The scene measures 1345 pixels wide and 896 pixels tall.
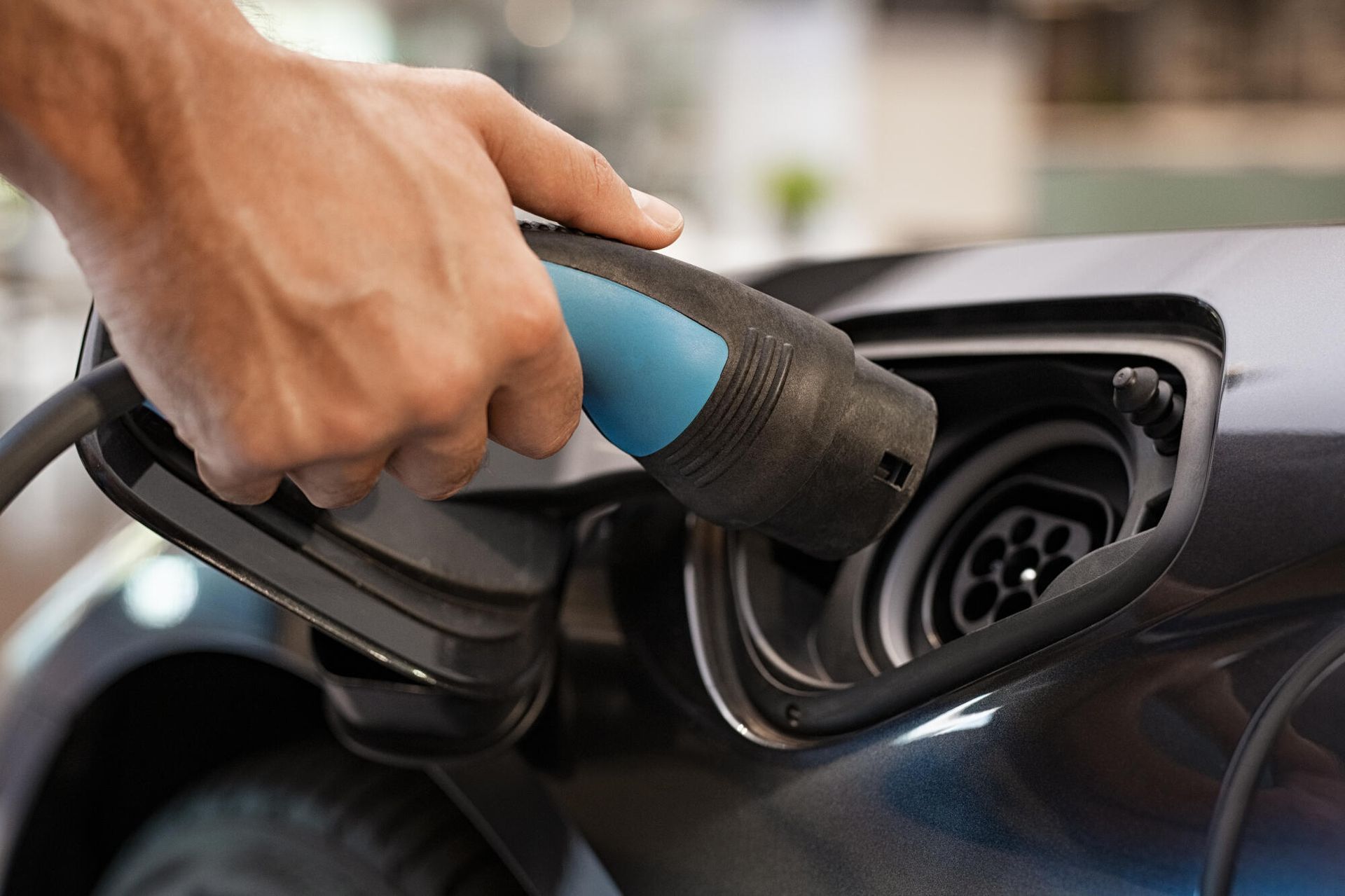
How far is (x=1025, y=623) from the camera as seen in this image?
51 cm

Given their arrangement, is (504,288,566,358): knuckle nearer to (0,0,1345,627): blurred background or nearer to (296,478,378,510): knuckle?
(296,478,378,510): knuckle

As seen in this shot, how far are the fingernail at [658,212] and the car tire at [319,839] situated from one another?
0.47m

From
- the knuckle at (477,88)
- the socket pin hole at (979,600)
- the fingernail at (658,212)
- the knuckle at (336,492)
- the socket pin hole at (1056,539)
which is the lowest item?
the socket pin hole at (979,600)

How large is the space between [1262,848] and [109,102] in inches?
20.5

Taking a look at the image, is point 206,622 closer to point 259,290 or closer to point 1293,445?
point 259,290

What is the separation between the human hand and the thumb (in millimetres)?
17

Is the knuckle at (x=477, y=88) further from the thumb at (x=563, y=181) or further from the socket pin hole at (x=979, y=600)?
the socket pin hole at (x=979, y=600)

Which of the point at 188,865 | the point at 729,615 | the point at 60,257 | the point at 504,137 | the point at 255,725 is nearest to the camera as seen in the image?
the point at 504,137

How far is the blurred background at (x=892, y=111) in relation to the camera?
5547mm

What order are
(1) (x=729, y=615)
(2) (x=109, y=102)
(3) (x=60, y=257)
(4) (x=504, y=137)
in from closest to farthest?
(2) (x=109, y=102)
(4) (x=504, y=137)
(1) (x=729, y=615)
(3) (x=60, y=257)

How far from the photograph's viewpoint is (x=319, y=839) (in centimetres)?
79

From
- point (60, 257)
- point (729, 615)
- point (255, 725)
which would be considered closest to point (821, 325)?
point (729, 615)

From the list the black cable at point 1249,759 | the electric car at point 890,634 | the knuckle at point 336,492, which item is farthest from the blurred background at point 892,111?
the black cable at point 1249,759

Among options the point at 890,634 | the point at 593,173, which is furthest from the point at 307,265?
the point at 890,634
